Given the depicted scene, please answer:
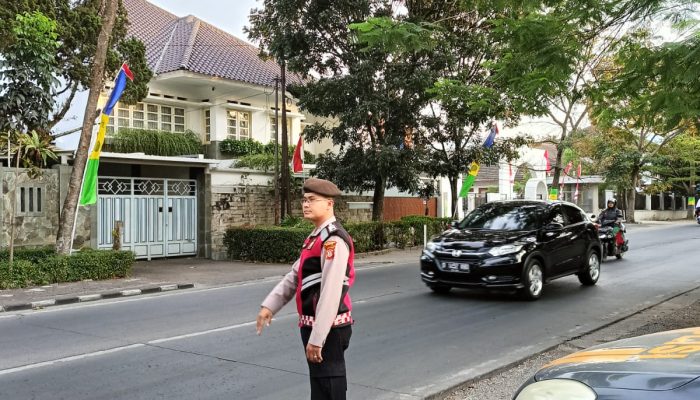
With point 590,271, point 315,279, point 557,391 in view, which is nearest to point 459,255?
point 590,271

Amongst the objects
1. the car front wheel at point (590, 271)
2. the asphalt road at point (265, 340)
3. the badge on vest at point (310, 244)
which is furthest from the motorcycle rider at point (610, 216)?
the badge on vest at point (310, 244)

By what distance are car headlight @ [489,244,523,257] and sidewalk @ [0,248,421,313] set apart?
Result: 6603 mm

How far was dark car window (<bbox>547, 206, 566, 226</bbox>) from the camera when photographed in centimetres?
1078

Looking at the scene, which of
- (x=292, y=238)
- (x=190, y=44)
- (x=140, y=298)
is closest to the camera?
(x=140, y=298)

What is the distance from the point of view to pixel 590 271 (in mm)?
12023

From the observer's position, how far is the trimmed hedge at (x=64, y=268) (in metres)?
12.4

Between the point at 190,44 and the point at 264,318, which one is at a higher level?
the point at 190,44

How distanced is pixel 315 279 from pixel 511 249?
270 inches

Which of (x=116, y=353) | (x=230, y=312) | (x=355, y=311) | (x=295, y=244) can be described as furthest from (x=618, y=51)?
(x=295, y=244)

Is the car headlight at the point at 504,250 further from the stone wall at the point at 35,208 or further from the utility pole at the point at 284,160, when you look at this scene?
the stone wall at the point at 35,208

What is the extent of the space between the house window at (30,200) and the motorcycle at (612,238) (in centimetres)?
1511

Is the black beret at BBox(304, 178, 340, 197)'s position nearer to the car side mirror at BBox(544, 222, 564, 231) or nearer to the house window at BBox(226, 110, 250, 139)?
the car side mirror at BBox(544, 222, 564, 231)

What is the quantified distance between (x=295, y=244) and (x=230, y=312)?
310 inches

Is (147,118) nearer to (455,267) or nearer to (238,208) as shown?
(238,208)
